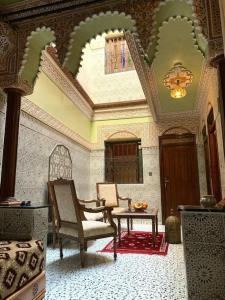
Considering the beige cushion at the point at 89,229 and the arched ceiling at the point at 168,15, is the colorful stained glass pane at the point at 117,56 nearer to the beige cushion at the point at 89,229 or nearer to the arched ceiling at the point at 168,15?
the arched ceiling at the point at 168,15

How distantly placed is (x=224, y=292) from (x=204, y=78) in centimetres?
366

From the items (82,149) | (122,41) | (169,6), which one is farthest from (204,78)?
(122,41)

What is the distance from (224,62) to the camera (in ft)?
6.96

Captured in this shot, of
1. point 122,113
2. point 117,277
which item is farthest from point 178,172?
point 117,277

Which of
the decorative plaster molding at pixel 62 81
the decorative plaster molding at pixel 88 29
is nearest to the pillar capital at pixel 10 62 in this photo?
the decorative plaster molding at pixel 88 29

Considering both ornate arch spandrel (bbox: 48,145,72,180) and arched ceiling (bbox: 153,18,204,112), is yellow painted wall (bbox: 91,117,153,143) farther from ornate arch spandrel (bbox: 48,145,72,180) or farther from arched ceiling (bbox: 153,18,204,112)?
ornate arch spandrel (bbox: 48,145,72,180)

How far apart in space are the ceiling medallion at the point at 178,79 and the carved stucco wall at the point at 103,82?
8.19 ft

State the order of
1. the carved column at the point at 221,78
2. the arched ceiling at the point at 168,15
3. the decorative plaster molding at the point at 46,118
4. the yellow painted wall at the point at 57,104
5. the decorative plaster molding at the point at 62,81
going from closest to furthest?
the carved column at the point at 221,78 → the arched ceiling at the point at 168,15 → the decorative plaster molding at the point at 46,118 → the yellow painted wall at the point at 57,104 → the decorative plaster molding at the point at 62,81

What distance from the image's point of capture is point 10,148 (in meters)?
2.67

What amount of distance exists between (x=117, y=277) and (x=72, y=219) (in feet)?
→ 3.07

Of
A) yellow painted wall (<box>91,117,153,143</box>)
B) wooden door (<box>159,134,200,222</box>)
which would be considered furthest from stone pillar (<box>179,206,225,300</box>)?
yellow painted wall (<box>91,117,153,143</box>)

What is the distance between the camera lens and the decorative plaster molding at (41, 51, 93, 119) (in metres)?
4.39

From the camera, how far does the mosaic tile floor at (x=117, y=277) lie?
210 cm

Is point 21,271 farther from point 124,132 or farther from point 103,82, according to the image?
point 103,82
